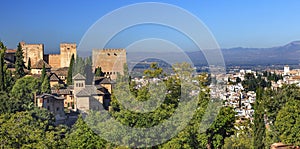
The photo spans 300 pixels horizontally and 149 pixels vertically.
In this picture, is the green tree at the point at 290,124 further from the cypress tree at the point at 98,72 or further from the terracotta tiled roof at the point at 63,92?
the cypress tree at the point at 98,72

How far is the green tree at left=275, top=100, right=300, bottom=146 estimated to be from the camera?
553 inches

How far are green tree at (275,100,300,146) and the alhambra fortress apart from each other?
6.56m

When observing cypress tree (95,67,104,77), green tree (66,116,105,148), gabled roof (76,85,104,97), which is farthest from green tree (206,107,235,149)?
cypress tree (95,67,104,77)

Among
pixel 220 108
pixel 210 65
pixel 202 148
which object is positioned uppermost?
pixel 210 65

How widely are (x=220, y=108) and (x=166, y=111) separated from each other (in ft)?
7.62

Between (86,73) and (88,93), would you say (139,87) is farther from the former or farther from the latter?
(86,73)

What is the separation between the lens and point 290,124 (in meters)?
14.3

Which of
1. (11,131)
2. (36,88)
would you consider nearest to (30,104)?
(36,88)

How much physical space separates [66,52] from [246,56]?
22.3 metres

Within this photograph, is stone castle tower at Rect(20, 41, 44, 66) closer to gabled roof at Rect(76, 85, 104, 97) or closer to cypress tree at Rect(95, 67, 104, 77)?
cypress tree at Rect(95, 67, 104, 77)

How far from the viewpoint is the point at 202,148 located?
11805mm

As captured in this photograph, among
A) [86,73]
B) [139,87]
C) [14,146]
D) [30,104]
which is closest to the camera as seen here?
[14,146]

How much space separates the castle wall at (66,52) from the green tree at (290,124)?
21129 mm

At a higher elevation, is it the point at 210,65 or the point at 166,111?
the point at 210,65
